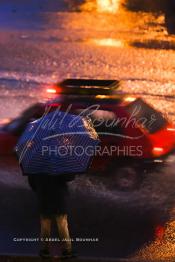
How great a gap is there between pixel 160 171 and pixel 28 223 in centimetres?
313

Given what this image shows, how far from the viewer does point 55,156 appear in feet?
24.7

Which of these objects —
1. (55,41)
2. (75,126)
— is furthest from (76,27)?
(75,126)

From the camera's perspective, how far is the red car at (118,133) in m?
11.7

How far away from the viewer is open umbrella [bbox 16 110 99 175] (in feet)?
24.6

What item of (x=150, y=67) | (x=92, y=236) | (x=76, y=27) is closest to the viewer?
(x=92, y=236)

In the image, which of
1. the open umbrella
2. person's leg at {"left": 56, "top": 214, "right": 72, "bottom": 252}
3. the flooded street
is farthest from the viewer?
the flooded street

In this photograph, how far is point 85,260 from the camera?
7.56 metres

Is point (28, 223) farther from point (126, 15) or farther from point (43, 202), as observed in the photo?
point (126, 15)

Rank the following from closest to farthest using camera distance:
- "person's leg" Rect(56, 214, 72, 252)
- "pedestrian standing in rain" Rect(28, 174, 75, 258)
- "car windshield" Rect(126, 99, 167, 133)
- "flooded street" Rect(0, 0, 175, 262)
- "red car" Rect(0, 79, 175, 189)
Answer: "pedestrian standing in rain" Rect(28, 174, 75, 258), "person's leg" Rect(56, 214, 72, 252), "flooded street" Rect(0, 0, 175, 262), "red car" Rect(0, 79, 175, 189), "car windshield" Rect(126, 99, 167, 133)

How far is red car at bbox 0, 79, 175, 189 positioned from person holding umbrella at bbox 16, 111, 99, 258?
378cm

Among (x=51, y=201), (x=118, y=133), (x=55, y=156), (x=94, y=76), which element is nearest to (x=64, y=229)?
(x=51, y=201)

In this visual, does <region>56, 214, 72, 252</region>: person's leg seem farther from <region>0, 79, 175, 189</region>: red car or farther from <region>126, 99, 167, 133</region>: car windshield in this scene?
<region>126, 99, 167, 133</region>: car windshield

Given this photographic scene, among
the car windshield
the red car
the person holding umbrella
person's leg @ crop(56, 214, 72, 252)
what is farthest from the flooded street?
the person holding umbrella

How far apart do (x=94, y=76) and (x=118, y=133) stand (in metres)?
8.55
